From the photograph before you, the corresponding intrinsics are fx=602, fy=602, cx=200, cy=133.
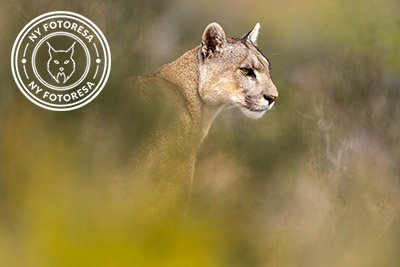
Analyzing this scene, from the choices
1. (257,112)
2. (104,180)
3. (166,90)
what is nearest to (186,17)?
(166,90)

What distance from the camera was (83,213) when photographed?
162 centimetres

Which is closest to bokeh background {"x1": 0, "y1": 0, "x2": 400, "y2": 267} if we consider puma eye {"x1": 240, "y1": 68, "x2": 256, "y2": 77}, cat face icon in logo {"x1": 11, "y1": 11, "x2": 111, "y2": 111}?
cat face icon in logo {"x1": 11, "y1": 11, "x2": 111, "y2": 111}

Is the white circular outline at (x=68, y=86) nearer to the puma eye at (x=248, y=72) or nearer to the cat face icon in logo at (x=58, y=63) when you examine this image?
the cat face icon in logo at (x=58, y=63)

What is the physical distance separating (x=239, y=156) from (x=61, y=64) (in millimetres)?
734

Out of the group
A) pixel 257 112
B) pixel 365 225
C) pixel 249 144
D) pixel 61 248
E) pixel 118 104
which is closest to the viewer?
pixel 61 248

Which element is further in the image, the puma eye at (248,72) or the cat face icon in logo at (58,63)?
the puma eye at (248,72)

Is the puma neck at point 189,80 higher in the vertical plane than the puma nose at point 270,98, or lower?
lower

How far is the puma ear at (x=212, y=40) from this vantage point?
6.57 ft

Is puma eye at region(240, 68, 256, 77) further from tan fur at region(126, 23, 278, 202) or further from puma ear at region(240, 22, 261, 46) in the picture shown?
puma ear at region(240, 22, 261, 46)

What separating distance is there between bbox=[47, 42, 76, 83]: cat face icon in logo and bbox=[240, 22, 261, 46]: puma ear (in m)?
0.61

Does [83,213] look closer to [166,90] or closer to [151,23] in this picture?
[166,90]

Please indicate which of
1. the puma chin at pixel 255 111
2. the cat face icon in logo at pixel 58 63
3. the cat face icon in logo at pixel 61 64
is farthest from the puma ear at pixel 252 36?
the cat face icon in logo at pixel 61 64

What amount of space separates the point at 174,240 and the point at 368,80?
4.44 feet

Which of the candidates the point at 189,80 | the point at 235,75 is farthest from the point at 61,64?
the point at 235,75
